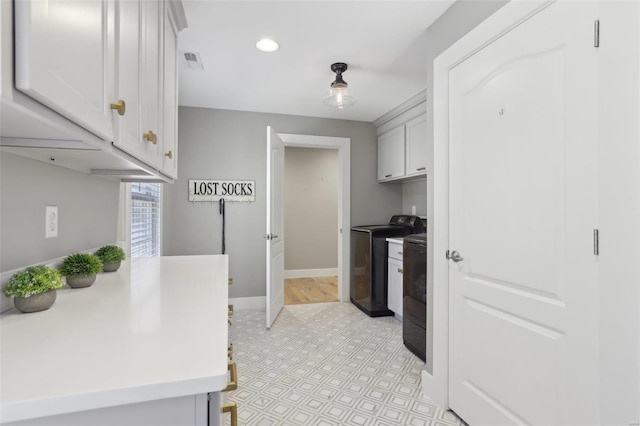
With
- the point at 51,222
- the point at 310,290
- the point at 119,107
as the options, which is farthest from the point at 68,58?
the point at 310,290

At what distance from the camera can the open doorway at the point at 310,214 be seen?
18.2 ft

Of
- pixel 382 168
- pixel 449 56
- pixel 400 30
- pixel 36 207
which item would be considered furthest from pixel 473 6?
pixel 382 168

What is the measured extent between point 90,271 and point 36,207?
0.27 metres

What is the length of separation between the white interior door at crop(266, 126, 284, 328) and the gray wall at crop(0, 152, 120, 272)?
1590 mm

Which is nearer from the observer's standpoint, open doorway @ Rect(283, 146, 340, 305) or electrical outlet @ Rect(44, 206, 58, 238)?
electrical outlet @ Rect(44, 206, 58, 238)

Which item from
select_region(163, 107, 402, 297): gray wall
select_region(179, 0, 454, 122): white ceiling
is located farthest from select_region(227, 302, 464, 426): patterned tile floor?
select_region(179, 0, 454, 122): white ceiling

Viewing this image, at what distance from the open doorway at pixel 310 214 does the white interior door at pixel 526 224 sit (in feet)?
12.7

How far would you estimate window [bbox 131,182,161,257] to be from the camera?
2434 mm

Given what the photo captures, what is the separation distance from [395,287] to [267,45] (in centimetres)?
246

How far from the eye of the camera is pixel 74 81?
0.69 meters

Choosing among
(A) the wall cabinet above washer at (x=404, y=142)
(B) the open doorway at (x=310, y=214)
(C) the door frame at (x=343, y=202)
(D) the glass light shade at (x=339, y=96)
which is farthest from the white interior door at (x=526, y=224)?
(B) the open doorway at (x=310, y=214)

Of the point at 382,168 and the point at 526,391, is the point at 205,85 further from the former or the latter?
the point at 526,391

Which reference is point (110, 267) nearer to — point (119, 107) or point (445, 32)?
point (119, 107)

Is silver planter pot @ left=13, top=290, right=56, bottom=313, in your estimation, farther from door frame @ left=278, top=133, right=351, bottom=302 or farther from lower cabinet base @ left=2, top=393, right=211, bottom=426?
door frame @ left=278, top=133, right=351, bottom=302
